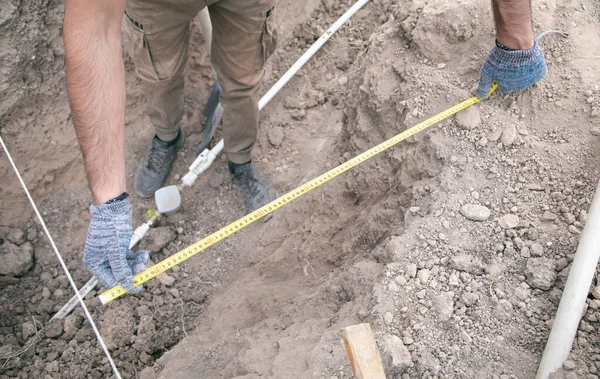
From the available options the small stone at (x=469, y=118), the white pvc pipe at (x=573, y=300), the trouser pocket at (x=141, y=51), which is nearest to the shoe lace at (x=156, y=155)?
the trouser pocket at (x=141, y=51)

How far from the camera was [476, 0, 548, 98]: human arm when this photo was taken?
2291 mm

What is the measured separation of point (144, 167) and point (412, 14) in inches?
83.4

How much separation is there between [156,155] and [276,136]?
0.88 metres

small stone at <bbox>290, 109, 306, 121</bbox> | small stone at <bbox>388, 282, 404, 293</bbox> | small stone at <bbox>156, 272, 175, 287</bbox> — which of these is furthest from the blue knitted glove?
small stone at <bbox>156, 272, 175, 287</bbox>

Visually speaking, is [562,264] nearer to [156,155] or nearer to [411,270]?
[411,270]

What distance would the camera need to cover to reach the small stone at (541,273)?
1.93 m

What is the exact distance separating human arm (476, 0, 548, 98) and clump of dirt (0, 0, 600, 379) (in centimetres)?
13

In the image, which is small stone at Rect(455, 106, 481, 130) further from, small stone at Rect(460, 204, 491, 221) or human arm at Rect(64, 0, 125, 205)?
human arm at Rect(64, 0, 125, 205)

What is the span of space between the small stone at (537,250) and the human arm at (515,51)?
2.66 feet

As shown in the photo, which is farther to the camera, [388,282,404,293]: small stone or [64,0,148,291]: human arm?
[388,282,404,293]: small stone

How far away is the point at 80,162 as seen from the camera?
3.66 meters

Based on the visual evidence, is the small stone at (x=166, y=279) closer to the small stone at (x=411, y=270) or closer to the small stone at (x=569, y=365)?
the small stone at (x=411, y=270)

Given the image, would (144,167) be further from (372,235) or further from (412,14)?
(412,14)

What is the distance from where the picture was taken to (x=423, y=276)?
2.04 meters
